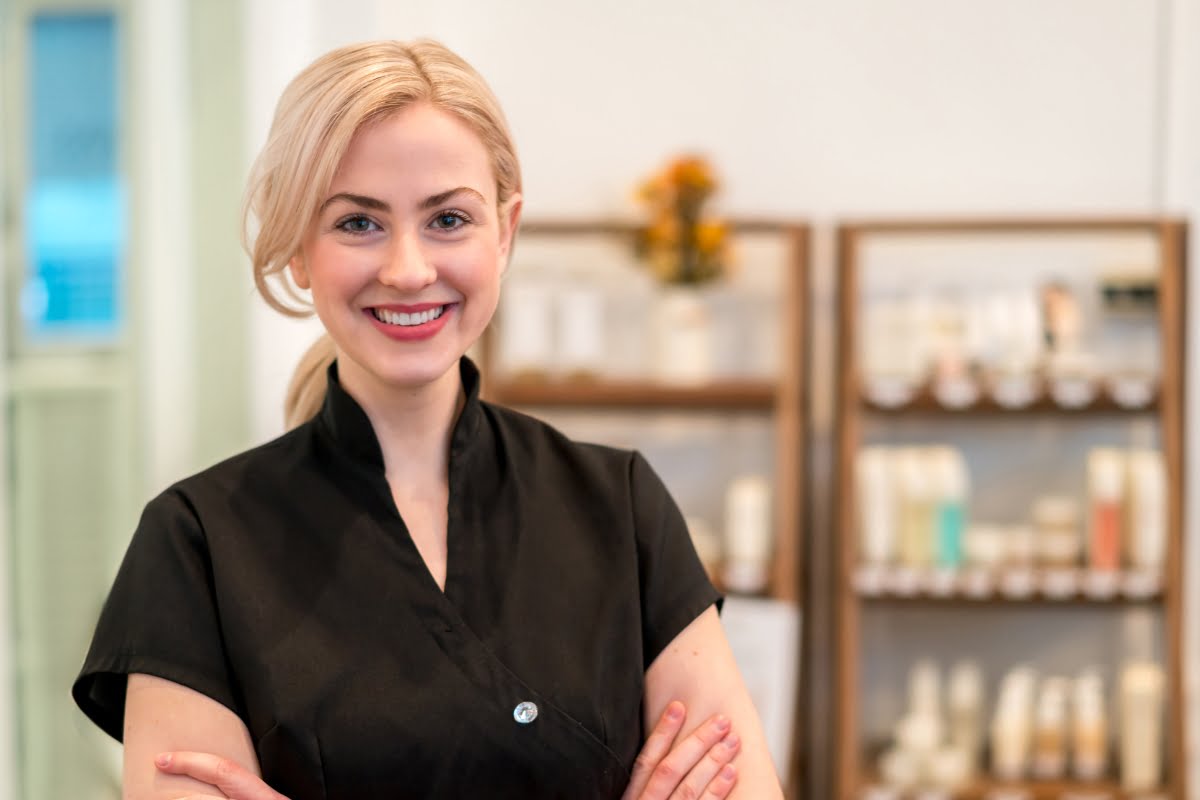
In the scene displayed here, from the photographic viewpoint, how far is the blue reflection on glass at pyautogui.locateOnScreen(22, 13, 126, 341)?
249 centimetres

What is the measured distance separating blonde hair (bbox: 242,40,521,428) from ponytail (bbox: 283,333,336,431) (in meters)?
0.15

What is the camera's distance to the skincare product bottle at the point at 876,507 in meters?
3.57

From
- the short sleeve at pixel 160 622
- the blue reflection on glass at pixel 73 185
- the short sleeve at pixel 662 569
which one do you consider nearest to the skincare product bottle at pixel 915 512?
the blue reflection on glass at pixel 73 185

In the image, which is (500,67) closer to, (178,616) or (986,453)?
(986,453)

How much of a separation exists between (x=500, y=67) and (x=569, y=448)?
2778 mm

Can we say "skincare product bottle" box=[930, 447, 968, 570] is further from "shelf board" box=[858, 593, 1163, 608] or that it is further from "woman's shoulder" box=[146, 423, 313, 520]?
"woman's shoulder" box=[146, 423, 313, 520]

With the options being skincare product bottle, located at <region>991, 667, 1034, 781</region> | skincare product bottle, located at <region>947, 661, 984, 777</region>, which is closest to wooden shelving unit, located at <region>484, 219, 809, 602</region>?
skincare product bottle, located at <region>947, 661, 984, 777</region>

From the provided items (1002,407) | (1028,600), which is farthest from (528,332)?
(1028,600)

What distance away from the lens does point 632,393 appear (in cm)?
367

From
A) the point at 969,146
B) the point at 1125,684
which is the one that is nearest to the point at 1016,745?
the point at 1125,684

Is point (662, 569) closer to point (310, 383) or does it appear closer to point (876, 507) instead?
point (310, 383)

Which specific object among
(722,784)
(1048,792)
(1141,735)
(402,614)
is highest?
(402,614)

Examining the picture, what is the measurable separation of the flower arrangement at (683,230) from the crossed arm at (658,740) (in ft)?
7.65

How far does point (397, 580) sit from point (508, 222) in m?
0.37
